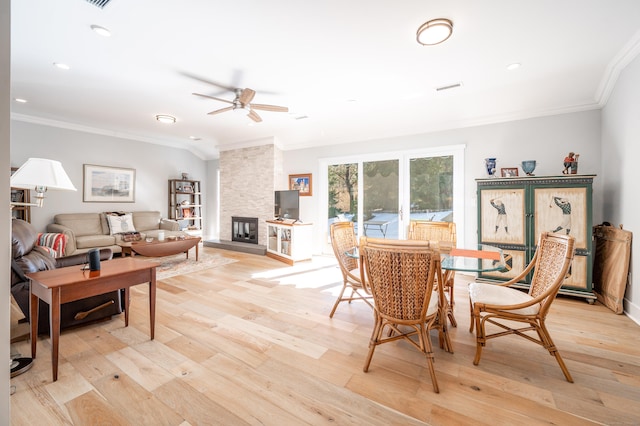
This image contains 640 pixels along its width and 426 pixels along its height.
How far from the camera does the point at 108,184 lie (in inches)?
238

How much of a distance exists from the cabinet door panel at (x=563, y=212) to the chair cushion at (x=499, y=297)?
1852 millimetres

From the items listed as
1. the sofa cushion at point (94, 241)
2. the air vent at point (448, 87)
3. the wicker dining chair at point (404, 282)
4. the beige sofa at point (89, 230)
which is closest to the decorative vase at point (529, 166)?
the air vent at point (448, 87)

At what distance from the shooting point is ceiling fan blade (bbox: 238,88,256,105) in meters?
3.31

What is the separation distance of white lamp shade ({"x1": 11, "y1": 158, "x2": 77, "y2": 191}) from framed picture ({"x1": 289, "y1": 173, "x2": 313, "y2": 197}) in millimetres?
4391

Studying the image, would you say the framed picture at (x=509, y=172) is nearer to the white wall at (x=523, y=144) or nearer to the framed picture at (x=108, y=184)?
the white wall at (x=523, y=144)

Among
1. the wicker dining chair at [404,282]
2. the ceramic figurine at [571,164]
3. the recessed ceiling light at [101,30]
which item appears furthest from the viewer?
the ceramic figurine at [571,164]

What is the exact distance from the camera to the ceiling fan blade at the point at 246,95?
331 cm

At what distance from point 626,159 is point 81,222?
8.51m

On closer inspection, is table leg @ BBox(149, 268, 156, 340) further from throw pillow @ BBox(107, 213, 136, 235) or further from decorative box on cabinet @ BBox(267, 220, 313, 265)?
throw pillow @ BBox(107, 213, 136, 235)

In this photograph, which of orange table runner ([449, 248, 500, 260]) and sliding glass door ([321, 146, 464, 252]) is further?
sliding glass door ([321, 146, 464, 252])

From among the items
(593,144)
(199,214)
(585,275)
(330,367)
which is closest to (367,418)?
(330,367)

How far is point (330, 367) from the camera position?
1.94 metres

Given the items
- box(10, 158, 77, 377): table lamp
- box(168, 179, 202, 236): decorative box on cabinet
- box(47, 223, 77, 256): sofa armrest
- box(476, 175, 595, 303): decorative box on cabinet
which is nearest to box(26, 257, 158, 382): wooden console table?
box(10, 158, 77, 377): table lamp

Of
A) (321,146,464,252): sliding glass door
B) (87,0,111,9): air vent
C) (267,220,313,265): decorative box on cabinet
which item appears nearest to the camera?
(87,0,111,9): air vent
